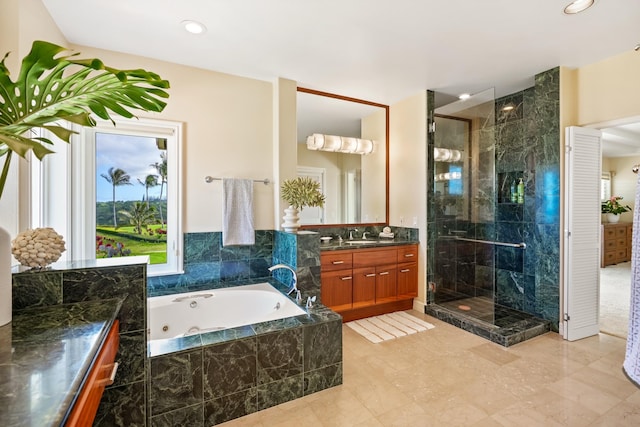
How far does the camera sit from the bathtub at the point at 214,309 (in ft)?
8.23

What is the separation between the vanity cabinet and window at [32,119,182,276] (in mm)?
1582

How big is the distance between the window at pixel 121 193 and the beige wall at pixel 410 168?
8.76 ft

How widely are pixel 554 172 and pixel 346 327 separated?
268cm

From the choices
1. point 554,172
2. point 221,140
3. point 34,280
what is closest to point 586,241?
point 554,172

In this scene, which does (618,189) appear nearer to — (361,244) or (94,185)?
(361,244)

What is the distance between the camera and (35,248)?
1.39 meters

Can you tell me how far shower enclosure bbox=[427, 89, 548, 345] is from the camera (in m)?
3.44

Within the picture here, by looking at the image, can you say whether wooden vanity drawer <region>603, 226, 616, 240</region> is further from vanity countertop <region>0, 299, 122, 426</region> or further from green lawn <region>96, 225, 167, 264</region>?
vanity countertop <region>0, 299, 122, 426</region>

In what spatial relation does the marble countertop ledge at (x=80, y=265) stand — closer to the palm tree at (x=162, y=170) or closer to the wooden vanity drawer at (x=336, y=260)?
the palm tree at (x=162, y=170)

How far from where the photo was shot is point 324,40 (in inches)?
97.4

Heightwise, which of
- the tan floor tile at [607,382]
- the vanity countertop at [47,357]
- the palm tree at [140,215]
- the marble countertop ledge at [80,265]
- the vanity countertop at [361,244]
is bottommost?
the tan floor tile at [607,382]

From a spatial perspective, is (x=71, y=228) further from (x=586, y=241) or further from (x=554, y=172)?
(x=586, y=241)

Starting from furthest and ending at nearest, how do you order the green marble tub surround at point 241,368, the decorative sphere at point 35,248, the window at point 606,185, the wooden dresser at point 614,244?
the window at point 606,185 → the wooden dresser at point 614,244 → the green marble tub surround at point 241,368 → the decorative sphere at point 35,248

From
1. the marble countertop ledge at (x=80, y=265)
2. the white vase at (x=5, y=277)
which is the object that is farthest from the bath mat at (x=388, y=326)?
the white vase at (x=5, y=277)
